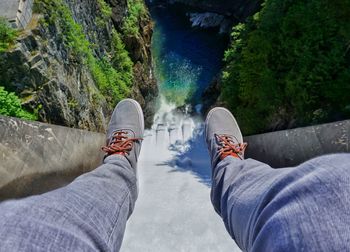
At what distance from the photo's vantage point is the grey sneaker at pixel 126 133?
2648 mm

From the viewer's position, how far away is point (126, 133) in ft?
10.5

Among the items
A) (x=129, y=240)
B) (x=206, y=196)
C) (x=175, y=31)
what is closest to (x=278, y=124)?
(x=206, y=196)

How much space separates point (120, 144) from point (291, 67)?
17.1 feet

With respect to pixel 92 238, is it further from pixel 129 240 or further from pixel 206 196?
pixel 206 196

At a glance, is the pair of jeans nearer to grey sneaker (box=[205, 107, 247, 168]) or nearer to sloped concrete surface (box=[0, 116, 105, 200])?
sloped concrete surface (box=[0, 116, 105, 200])

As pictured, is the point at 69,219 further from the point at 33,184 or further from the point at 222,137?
the point at 222,137

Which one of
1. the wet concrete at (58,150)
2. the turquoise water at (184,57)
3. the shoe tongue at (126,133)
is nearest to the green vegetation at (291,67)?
the wet concrete at (58,150)

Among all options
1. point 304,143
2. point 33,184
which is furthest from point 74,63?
point 304,143

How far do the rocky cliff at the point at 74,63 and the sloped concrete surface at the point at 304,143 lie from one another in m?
2.74

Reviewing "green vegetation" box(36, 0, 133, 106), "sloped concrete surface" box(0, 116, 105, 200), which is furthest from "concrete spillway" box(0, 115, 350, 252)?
"green vegetation" box(36, 0, 133, 106)

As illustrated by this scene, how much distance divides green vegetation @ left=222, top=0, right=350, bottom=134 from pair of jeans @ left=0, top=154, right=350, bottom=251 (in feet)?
15.8

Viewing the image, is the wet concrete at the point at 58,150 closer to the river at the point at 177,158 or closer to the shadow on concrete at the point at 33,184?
the shadow on concrete at the point at 33,184

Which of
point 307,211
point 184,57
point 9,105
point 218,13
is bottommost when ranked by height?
point 307,211

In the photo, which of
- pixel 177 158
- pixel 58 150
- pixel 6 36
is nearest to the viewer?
pixel 58 150
